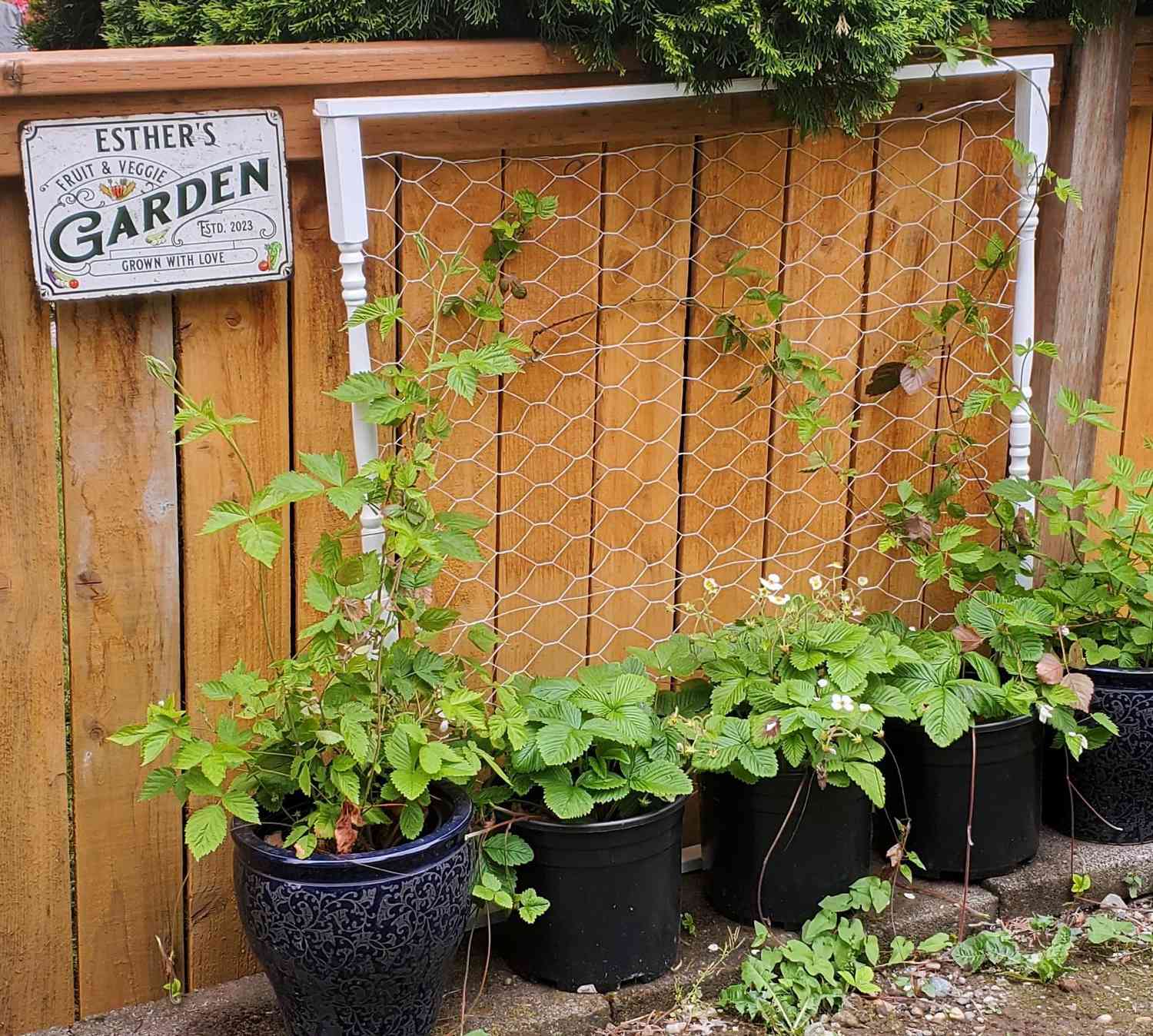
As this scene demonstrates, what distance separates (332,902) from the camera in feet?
7.13

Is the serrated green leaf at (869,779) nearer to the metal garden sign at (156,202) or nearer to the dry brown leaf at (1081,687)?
the dry brown leaf at (1081,687)

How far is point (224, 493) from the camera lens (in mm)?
2459

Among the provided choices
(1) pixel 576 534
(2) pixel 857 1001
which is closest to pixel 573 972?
(2) pixel 857 1001

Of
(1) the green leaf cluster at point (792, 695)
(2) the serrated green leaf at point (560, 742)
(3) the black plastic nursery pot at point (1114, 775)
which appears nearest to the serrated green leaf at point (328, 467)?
(2) the serrated green leaf at point (560, 742)

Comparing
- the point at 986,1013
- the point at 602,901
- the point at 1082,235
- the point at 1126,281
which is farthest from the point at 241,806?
the point at 1126,281

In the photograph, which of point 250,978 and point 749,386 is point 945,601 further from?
point 250,978

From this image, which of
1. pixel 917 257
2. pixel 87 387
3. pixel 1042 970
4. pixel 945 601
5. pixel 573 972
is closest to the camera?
pixel 87 387

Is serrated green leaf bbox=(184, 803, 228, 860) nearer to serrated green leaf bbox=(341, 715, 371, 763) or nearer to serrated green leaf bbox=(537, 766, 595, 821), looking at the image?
serrated green leaf bbox=(341, 715, 371, 763)

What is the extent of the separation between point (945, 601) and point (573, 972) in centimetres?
133

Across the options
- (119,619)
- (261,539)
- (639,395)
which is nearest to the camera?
(261,539)

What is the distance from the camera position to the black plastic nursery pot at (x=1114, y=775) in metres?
3.01

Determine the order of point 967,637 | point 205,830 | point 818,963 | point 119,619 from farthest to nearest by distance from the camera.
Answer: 1. point 967,637
2. point 818,963
3. point 119,619
4. point 205,830

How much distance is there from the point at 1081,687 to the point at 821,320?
94cm

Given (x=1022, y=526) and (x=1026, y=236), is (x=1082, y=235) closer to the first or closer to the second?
(x=1026, y=236)
